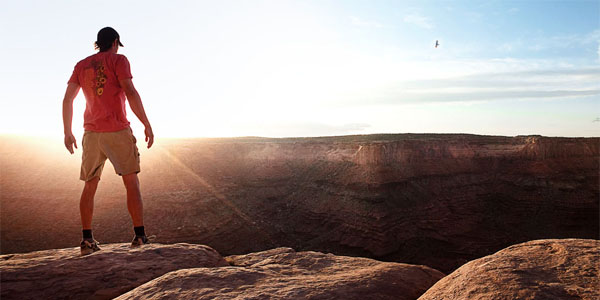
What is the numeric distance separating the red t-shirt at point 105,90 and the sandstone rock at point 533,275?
9.87 feet

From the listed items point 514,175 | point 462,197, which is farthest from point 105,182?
point 514,175

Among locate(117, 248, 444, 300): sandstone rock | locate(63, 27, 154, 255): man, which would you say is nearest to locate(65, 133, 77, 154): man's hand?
locate(63, 27, 154, 255): man

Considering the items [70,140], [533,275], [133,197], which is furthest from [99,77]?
[533,275]

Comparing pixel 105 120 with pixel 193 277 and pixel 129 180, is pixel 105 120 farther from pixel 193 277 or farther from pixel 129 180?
pixel 193 277

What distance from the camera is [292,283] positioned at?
8.09ft

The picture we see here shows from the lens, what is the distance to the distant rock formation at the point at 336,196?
11211mm

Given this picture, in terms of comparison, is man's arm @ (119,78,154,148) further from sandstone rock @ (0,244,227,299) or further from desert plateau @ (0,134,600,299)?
desert plateau @ (0,134,600,299)

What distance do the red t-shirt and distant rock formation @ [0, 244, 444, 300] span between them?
1160mm

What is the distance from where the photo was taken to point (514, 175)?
22.0 m

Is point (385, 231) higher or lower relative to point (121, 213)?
lower

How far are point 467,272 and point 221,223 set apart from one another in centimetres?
1148

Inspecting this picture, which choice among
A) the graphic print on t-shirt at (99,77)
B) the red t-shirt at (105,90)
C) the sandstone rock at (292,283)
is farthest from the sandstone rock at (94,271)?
the graphic print on t-shirt at (99,77)

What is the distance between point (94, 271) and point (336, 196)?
48.6 ft

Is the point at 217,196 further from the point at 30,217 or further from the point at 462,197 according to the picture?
the point at 462,197
